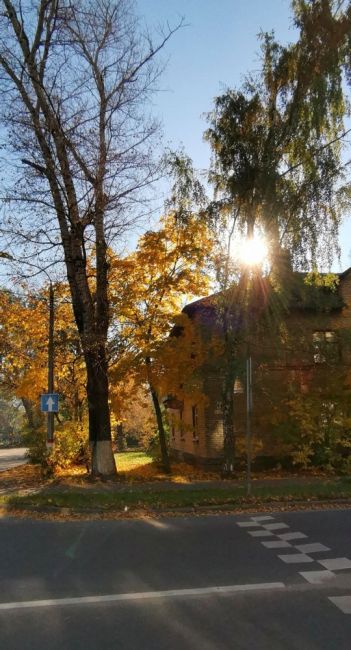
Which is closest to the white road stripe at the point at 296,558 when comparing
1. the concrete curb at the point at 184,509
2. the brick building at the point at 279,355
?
the concrete curb at the point at 184,509

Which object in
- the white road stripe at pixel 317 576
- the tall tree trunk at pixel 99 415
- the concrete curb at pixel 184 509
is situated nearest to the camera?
the white road stripe at pixel 317 576

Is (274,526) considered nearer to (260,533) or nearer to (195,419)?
(260,533)

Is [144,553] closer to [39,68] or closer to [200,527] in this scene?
[200,527]

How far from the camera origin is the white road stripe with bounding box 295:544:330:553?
740cm

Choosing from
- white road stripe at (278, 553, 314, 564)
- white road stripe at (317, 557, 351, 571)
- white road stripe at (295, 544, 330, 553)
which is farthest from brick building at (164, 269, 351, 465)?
white road stripe at (317, 557, 351, 571)

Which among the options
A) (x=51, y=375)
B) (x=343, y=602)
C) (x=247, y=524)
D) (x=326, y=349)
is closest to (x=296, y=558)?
(x=343, y=602)

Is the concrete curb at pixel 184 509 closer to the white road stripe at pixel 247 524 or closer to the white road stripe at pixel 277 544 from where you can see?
the white road stripe at pixel 247 524

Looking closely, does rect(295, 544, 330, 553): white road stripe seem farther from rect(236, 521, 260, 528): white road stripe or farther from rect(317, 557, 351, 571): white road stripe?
rect(236, 521, 260, 528): white road stripe

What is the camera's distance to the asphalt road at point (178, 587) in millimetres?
4551

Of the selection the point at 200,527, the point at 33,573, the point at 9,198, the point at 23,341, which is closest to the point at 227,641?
the point at 33,573

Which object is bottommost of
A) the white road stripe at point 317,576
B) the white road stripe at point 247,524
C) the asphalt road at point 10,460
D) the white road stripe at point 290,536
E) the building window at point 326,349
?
the asphalt road at point 10,460

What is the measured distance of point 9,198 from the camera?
15.8m

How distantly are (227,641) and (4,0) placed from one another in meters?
17.1

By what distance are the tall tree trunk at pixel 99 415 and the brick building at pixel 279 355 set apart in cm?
249
